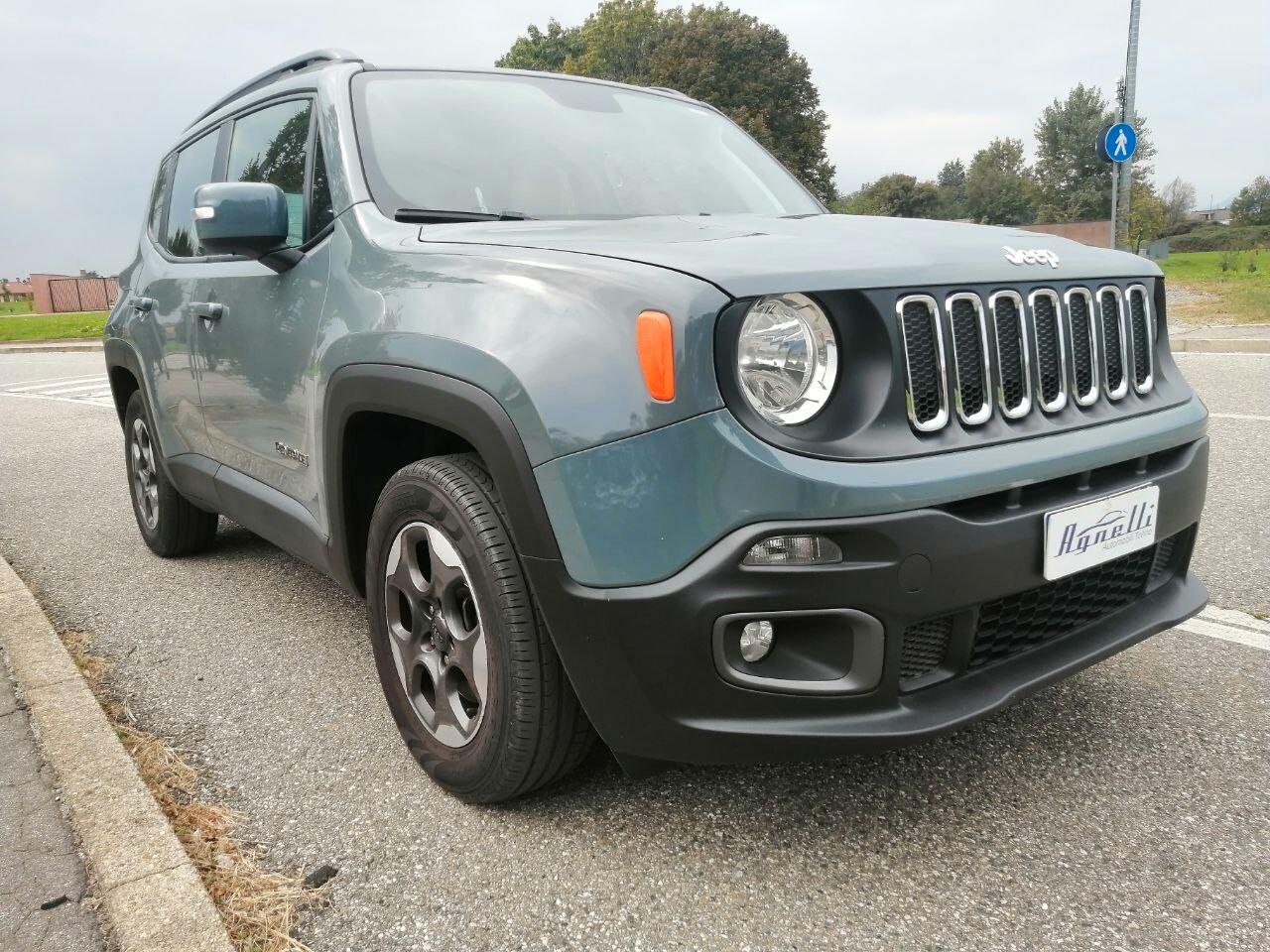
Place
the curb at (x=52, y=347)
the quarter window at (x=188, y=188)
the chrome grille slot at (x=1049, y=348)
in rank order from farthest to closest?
the curb at (x=52, y=347), the quarter window at (x=188, y=188), the chrome grille slot at (x=1049, y=348)

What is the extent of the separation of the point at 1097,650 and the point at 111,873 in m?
2.04

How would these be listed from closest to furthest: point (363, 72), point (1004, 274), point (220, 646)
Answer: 1. point (1004, 274)
2. point (363, 72)
3. point (220, 646)

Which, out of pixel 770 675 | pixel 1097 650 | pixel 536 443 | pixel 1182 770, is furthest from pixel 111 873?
pixel 1182 770

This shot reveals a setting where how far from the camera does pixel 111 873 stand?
2.05 m

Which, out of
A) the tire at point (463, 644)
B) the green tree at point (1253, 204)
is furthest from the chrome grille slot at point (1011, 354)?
the green tree at point (1253, 204)

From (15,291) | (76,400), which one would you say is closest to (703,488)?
(76,400)

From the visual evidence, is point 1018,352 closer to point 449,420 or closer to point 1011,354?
point 1011,354

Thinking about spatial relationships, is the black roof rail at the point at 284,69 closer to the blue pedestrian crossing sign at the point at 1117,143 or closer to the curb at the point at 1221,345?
the curb at the point at 1221,345

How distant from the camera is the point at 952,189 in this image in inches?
4382

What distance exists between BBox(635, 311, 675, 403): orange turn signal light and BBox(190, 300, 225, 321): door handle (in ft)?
6.42

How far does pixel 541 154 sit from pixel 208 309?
123cm

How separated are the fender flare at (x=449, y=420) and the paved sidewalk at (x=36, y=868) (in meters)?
0.94

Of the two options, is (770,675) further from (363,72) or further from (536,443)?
(363,72)

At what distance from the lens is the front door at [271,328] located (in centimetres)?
271
